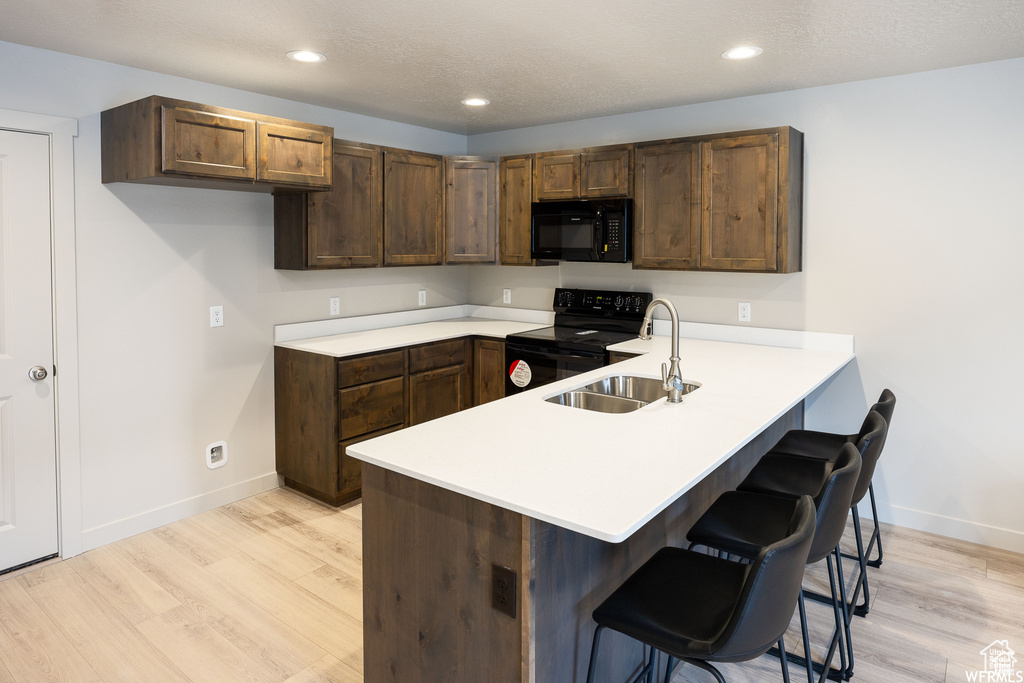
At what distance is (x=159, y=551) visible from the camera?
323 cm

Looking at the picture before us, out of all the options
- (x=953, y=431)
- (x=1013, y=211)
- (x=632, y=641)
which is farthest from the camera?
(x=953, y=431)

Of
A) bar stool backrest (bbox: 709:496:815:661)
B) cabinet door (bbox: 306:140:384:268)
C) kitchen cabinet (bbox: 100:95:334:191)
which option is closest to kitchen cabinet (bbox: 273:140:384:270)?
cabinet door (bbox: 306:140:384:268)

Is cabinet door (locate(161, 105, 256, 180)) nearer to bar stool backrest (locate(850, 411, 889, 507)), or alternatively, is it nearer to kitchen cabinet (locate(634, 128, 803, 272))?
kitchen cabinet (locate(634, 128, 803, 272))

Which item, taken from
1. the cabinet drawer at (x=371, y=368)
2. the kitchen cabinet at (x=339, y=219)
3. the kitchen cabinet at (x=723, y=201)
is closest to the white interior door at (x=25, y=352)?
the kitchen cabinet at (x=339, y=219)

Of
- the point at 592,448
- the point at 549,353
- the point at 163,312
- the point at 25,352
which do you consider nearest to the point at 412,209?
the point at 549,353

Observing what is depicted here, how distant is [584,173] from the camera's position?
412cm

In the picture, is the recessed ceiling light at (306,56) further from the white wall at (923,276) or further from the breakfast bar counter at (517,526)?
the white wall at (923,276)

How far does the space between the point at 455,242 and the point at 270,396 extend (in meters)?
1.55

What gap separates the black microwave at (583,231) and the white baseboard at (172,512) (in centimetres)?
219

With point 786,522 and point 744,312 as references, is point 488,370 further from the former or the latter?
point 786,522

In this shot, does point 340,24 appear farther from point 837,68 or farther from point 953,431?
point 953,431

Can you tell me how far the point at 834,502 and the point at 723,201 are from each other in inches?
84.9

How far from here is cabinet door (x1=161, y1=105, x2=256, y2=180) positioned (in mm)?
2928

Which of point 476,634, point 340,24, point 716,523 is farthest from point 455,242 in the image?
point 476,634
